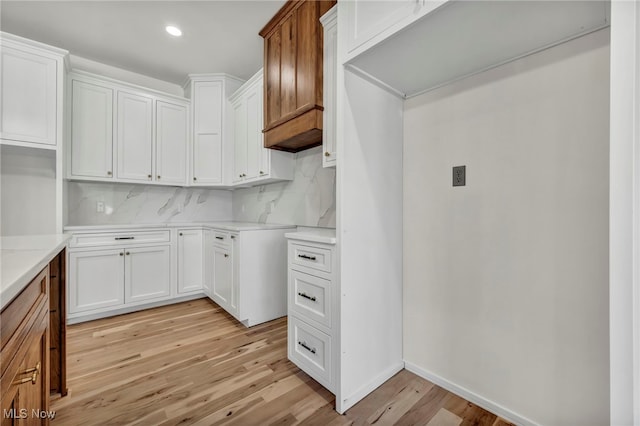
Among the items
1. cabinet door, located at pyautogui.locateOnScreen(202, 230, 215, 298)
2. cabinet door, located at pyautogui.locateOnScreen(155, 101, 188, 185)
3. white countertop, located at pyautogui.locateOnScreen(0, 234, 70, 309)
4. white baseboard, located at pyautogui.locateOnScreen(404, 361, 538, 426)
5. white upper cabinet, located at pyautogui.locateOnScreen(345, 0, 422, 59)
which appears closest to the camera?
white countertop, located at pyautogui.locateOnScreen(0, 234, 70, 309)

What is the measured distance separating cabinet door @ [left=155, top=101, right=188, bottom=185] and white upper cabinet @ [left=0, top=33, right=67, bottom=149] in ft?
2.81

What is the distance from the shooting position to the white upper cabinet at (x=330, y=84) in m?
1.77

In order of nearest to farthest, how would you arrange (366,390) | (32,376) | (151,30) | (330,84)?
(32,376)
(366,390)
(330,84)
(151,30)

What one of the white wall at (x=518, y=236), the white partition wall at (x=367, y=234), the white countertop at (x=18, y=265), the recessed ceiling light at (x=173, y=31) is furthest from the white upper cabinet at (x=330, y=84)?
the recessed ceiling light at (x=173, y=31)

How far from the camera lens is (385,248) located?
1694 millimetres

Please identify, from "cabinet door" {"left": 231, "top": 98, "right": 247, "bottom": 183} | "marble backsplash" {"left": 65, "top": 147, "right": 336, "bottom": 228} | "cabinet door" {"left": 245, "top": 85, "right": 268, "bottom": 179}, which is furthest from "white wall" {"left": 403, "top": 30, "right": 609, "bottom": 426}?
"cabinet door" {"left": 231, "top": 98, "right": 247, "bottom": 183}

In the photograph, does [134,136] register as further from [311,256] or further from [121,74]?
[311,256]

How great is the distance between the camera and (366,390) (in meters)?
1.57

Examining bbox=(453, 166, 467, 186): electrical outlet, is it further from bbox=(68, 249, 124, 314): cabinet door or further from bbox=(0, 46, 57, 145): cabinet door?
bbox=(0, 46, 57, 145): cabinet door

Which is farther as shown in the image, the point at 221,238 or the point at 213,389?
the point at 221,238

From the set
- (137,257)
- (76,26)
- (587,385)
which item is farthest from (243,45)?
(587,385)

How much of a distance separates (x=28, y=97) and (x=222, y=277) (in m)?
2.18

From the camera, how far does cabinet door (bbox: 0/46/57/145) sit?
2189mm
